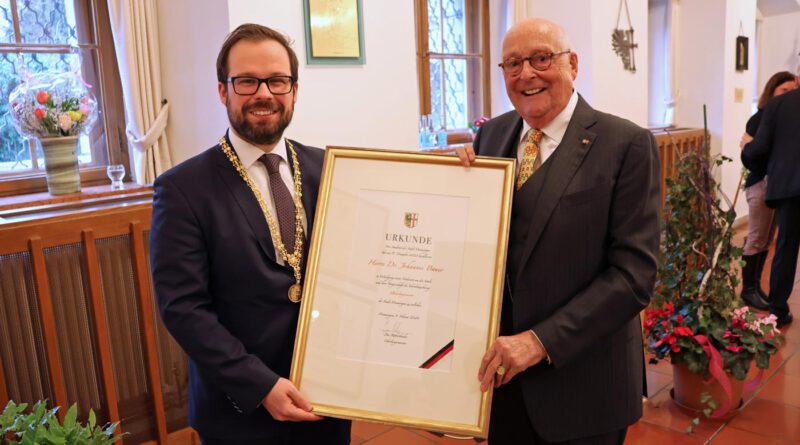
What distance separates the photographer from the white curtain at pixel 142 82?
3092 mm

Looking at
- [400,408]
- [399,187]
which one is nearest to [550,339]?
[400,408]

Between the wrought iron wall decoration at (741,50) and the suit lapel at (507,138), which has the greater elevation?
the wrought iron wall decoration at (741,50)

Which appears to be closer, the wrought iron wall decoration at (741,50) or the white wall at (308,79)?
the white wall at (308,79)

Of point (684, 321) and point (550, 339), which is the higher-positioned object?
point (550, 339)

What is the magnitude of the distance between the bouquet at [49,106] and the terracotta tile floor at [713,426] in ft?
6.23

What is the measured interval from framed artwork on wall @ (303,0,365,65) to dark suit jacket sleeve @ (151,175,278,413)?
1.94 m

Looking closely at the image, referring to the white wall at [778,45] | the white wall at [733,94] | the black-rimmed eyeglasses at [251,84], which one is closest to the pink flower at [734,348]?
the black-rimmed eyeglasses at [251,84]

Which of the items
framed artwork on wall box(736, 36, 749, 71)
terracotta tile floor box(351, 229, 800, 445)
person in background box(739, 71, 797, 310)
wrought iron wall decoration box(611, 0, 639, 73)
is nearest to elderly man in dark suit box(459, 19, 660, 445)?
terracotta tile floor box(351, 229, 800, 445)

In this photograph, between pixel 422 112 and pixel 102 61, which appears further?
pixel 422 112

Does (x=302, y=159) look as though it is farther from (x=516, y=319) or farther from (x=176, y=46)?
(x=176, y=46)

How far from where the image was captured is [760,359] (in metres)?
3.04

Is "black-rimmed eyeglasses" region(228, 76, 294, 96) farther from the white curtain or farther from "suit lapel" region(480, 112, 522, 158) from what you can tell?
the white curtain

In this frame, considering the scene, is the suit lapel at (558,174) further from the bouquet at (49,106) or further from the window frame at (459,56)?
the window frame at (459,56)

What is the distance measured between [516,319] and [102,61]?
2.68 meters
